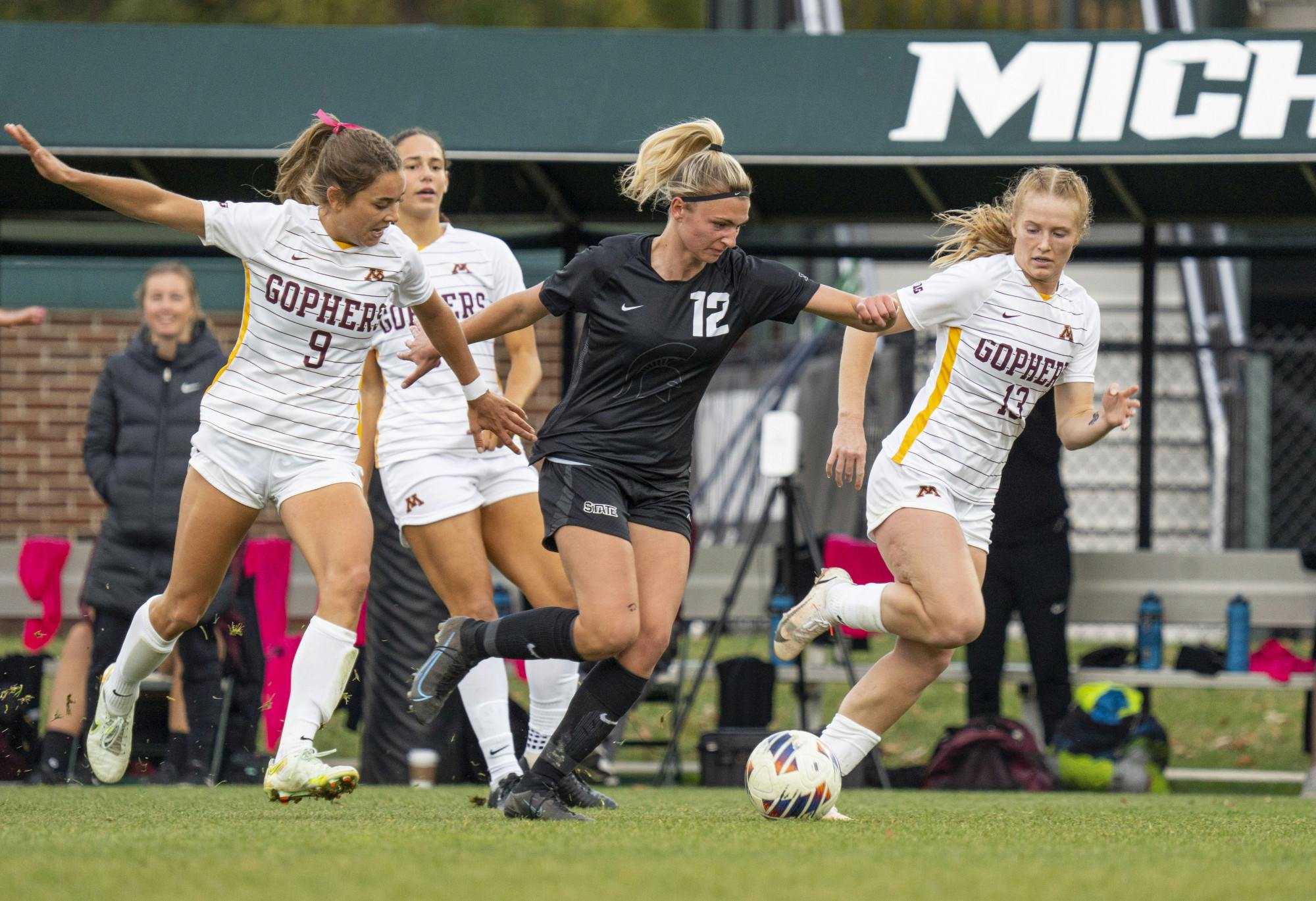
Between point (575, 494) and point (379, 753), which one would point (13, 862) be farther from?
point (379, 753)

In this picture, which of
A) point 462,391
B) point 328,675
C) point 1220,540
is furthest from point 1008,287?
point 1220,540

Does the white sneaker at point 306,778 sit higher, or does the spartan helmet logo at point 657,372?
the spartan helmet logo at point 657,372

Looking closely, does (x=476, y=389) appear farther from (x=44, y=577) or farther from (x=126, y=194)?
(x=44, y=577)

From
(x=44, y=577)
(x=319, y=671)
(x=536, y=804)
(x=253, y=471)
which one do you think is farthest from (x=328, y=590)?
(x=44, y=577)

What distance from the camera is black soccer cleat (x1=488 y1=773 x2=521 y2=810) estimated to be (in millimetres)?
6199

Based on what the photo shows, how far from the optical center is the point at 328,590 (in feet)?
17.8

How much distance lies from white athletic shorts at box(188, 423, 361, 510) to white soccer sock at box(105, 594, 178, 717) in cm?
50

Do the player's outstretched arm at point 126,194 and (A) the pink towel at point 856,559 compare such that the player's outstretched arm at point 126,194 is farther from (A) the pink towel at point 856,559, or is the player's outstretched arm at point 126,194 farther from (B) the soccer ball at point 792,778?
(A) the pink towel at point 856,559

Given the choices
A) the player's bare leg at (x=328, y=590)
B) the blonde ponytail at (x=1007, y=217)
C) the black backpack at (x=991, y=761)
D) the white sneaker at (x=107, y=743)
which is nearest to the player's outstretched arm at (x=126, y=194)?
the player's bare leg at (x=328, y=590)

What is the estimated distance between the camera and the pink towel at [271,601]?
8609 millimetres

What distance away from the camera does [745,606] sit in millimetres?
9898

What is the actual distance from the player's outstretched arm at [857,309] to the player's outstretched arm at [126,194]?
198 cm

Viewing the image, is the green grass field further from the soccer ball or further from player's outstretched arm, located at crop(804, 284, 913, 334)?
player's outstretched arm, located at crop(804, 284, 913, 334)

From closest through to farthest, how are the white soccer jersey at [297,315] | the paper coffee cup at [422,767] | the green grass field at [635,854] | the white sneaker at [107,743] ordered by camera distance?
1. the green grass field at [635,854]
2. the white soccer jersey at [297,315]
3. the white sneaker at [107,743]
4. the paper coffee cup at [422,767]
